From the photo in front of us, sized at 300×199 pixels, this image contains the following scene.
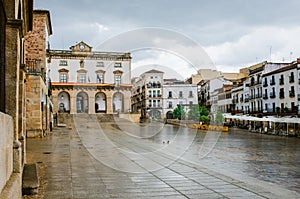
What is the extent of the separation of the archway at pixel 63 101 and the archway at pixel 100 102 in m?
4.93

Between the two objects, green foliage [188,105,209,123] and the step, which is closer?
the step

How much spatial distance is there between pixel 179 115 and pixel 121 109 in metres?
13.4

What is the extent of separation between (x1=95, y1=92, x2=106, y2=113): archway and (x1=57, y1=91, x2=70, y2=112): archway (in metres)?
4.93

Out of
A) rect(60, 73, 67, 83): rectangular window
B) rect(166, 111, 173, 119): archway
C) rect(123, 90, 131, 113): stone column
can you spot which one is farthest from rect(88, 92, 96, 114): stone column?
rect(166, 111, 173, 119): archway

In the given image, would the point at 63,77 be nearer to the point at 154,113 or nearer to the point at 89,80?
the point at 89,80

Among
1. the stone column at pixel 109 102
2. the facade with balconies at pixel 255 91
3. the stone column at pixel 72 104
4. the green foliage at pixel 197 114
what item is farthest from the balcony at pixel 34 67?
the facade with balconies at pixel 255 91

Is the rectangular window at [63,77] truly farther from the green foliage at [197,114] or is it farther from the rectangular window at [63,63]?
the green foliage at [197,114]

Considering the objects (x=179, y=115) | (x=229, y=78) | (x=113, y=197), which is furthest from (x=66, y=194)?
(x=229, y=78)

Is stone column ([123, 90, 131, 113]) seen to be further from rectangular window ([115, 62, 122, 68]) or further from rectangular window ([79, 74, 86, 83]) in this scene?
rectangular window ([79, 74, 86, 83])

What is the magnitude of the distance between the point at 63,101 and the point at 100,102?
256 inches

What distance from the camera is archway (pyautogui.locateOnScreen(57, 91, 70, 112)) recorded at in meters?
56.4

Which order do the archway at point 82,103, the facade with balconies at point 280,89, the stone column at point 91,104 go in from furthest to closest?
1. the archway at point 82,103
2. the stone column at point 91,104
3. the facade with balconies at point 280,89

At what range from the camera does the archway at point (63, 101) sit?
2222 inches

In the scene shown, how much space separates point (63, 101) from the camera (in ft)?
186
